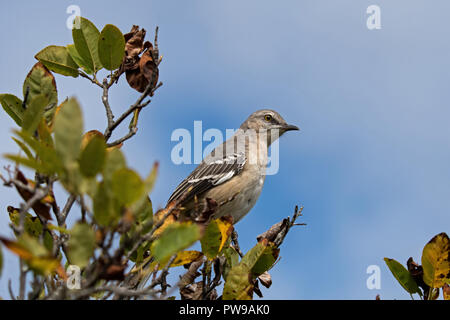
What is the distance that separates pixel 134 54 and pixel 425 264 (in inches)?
121

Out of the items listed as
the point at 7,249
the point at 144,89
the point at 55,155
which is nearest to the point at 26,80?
the point at 144,89

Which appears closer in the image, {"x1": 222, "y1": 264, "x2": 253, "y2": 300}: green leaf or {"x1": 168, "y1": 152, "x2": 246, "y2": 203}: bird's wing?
{"x1": 222, "y1": 264, "x2": 253, "y2": 300}: green leaf

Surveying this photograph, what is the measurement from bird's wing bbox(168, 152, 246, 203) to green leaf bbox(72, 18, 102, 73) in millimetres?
2903

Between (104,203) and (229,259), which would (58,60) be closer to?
(229,259)

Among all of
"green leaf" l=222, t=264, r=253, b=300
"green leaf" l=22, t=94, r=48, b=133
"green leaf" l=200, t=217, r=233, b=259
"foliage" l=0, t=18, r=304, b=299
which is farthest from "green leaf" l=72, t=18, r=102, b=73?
"green leaf" l=222, t=264, r=253, b=300

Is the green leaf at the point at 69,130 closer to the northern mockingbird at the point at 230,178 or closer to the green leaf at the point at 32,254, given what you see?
the green leaf at the point at 32,254

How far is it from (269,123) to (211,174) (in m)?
2.11

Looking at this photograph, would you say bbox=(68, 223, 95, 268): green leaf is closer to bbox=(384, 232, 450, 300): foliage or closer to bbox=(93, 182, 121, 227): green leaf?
bbox=(93, 182, 121, 227): green leaf

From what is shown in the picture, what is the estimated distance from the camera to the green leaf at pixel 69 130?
209 cm

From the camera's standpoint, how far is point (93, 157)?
2119mm

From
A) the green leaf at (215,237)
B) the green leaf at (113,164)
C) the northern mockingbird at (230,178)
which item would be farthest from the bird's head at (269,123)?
the green leaf at (113,164)

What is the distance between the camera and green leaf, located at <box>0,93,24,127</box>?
148 inches
